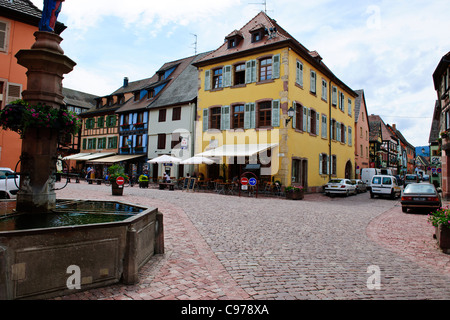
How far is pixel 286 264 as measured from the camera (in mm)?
5059

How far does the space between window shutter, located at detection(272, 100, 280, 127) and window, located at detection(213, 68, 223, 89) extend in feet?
18.2

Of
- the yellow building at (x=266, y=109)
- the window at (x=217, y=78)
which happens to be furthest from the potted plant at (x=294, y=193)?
the window at (x=217, y=78)

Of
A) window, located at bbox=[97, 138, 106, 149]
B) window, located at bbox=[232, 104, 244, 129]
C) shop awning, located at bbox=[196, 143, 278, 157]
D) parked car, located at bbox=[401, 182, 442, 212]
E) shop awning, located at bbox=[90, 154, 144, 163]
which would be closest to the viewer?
parked car, located at bbox=[401, 182, 442, 212]

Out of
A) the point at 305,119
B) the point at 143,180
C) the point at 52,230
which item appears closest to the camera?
the point at 52,230

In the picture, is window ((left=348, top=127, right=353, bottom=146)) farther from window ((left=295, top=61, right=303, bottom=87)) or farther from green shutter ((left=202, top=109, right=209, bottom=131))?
green shutter ((left=202, top=109, right=209, bottom=131))

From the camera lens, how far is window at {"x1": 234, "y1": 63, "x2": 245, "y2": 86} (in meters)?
23.3

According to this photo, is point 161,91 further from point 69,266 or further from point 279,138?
point 69,266

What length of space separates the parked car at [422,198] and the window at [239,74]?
13.9 meters

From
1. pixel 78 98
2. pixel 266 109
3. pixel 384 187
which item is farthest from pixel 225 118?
pixel 78 98

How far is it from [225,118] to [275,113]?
4235mm

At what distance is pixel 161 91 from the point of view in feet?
112

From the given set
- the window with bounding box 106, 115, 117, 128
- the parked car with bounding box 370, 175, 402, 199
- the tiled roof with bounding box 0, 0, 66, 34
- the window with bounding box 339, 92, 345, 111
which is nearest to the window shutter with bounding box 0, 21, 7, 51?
the tiled roof with bounding box 0, 0, 66, 34

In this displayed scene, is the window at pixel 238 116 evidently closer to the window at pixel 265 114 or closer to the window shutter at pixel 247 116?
the window shutter at pixel 247 116

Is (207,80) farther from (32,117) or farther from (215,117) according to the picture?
(32,117)
